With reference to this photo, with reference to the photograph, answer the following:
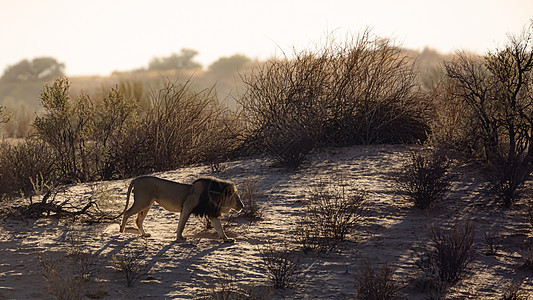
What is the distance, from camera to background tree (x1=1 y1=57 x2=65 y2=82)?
5450cm

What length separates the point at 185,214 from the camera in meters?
7.17

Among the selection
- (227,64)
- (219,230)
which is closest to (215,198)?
(219,230)

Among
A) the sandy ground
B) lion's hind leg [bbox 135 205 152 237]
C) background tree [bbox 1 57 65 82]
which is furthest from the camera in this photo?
background tree [bbox 1 57 65 82]

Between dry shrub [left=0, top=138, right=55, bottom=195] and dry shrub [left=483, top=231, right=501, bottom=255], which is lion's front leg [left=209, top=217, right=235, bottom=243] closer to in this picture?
dry shrub [left=483, top=231, right=501, bottom=255]

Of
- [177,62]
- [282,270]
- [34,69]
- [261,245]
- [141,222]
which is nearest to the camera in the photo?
[282,270]

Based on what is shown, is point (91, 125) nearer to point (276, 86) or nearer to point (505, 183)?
point (276, 86)

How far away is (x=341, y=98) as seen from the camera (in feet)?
42.1

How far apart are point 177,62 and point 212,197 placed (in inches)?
2214

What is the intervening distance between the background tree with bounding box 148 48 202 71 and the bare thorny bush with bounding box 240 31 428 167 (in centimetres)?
4837

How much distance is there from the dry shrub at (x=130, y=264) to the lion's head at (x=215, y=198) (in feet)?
2.89

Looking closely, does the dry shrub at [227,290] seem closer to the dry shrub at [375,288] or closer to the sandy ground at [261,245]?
the sandy ground at [261,245]

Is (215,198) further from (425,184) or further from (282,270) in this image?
(425,184)

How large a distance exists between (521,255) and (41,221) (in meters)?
5.84

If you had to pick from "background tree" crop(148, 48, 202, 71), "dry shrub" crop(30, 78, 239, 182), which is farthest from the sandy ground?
"background tree" crop(148, 48, 202, 71)
